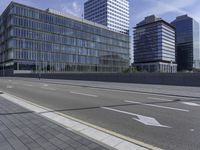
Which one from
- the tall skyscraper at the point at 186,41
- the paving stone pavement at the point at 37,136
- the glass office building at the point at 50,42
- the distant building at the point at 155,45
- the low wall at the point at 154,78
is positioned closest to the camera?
the paving stone pavement at the point at 37,136

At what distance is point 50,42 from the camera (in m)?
86.2

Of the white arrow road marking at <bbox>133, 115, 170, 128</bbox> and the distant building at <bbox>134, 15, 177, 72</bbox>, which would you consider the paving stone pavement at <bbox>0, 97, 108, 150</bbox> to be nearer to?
the white arrow road marking at <bbox>133, 115, 170, 128</bbox>

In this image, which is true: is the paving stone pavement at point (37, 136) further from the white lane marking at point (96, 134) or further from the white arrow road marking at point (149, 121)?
the white arrow road marking at point (149, 121)

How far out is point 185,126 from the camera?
6.17m

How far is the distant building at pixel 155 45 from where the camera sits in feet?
450

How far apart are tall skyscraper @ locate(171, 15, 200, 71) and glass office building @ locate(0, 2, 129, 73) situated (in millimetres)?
53840

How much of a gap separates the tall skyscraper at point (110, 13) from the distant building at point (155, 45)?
13.0 metres

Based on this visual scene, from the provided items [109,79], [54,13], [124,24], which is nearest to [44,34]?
[54,13]

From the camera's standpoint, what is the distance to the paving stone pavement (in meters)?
4.51

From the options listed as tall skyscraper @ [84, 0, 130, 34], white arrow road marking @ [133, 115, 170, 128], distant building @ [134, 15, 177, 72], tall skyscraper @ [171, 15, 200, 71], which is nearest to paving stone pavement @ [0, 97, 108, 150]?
A: white arrow road marking @ [133, 115, 170, 128]

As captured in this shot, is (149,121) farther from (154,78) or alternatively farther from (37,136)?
(154,78)

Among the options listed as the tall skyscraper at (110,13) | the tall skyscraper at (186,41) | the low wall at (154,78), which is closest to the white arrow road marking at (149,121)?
the low wall at (154,78)

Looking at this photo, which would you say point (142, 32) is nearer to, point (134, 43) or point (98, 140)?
point (134, 43)

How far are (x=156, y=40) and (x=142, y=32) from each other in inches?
648
